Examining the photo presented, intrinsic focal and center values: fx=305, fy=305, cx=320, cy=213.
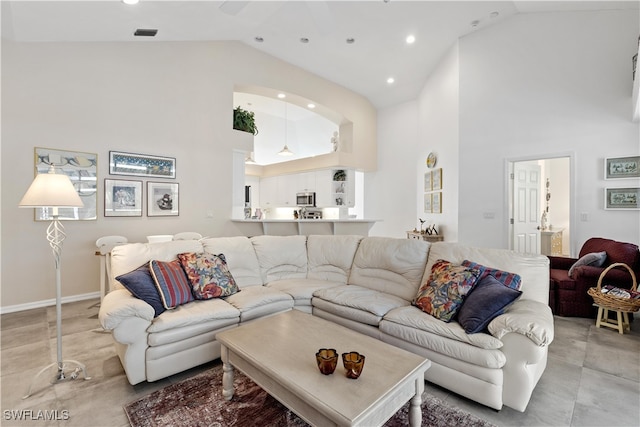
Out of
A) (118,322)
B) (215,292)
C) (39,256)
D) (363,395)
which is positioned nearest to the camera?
(363,395)

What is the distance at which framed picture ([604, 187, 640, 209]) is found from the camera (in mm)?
3904

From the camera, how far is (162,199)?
4578 mm

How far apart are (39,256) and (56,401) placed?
8.59 feet

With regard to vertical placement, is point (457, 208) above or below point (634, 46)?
below

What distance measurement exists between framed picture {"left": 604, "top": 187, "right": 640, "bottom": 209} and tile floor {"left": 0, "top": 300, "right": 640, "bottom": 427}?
1728 millimetres

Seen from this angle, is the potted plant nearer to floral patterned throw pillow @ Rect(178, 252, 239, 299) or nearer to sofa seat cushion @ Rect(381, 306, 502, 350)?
floral patterned throw pillow @ Rect(178, 252, 239, 299)

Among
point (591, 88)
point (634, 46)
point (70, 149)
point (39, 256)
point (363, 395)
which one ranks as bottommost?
point (363, 395)

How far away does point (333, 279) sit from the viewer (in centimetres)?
333

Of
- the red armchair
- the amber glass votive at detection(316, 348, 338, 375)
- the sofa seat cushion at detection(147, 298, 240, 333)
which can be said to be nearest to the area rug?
the sofa seat cushion at detection(147, 298, 240, 333)

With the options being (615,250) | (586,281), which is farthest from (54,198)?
(615,250)

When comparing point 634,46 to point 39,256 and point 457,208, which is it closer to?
point 457,208

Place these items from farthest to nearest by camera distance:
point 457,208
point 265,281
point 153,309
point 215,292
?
point 457,208, point 265,281, point 215,292, point 153,309

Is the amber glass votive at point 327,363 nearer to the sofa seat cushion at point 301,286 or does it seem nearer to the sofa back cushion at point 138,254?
the sofa seat cushion at point 301,286

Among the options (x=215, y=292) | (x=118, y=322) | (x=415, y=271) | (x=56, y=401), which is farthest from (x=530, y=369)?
(x=56, y=401)
